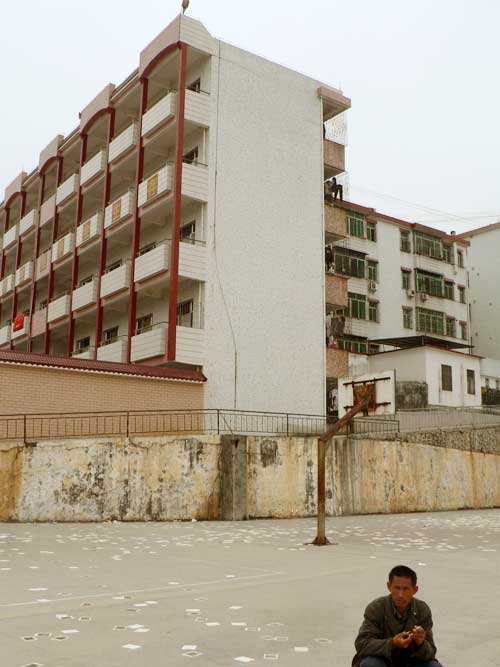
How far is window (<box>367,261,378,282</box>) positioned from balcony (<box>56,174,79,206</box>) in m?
19.0

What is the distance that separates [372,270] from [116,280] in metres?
18.8

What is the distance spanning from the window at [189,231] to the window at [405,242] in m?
19.8

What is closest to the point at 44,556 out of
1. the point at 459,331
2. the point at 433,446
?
the point at 433,446

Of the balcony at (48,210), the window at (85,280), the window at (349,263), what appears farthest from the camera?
the window at (349,263)

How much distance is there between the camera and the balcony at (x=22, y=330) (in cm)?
4244

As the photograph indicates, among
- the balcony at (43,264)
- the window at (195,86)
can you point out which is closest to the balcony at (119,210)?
the window at (195,86)

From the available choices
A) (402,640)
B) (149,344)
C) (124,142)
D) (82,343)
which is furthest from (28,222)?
(402,640)

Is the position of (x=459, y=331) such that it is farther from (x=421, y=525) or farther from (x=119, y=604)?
(x=119, y=604)

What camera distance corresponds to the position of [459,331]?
49.0 m

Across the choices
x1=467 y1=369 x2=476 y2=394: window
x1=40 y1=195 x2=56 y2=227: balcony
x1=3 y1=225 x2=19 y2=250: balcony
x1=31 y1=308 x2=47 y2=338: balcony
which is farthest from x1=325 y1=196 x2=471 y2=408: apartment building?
x1=3 y1=225 x2=19 y2=250: balcony

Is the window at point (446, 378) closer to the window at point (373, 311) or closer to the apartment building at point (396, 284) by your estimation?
the apartment building at point (396, 284)

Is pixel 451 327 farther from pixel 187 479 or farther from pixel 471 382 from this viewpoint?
pixel 187 479

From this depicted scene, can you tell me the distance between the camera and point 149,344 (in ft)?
96.7

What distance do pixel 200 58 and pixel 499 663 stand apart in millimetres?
30654
